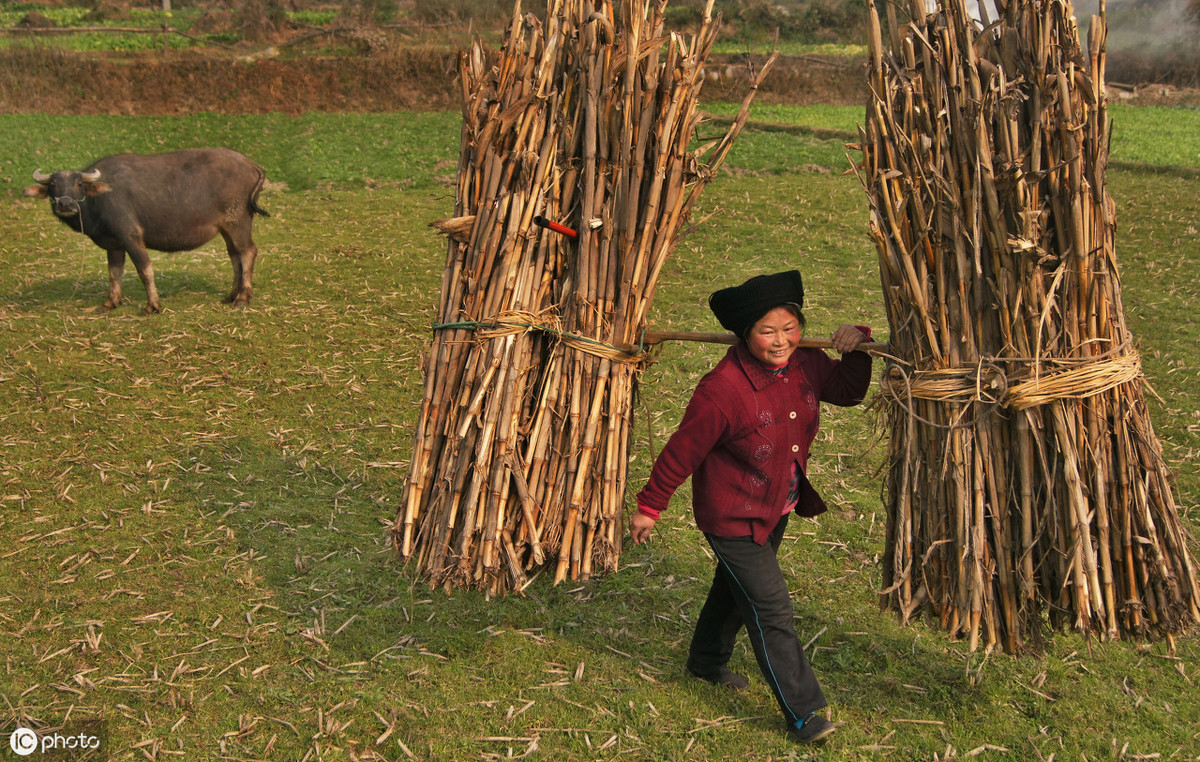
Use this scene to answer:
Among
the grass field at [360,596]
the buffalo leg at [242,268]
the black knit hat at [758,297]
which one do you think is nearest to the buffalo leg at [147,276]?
the grass field at [360,596]

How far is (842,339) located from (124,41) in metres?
32.0

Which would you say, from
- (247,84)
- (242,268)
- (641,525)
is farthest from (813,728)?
(247,84)

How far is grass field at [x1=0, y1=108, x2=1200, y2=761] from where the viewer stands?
3.26 meters

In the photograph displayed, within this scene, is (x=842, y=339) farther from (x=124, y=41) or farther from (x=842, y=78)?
(x=124, y=41)

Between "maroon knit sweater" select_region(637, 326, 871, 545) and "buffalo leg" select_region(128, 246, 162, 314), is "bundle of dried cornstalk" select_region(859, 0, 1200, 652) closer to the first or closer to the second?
"maroon knit sweater" select_region(637, 326, 871, 545)

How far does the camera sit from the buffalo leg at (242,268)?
28.6ft

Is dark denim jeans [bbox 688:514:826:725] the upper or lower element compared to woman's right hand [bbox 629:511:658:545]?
lower

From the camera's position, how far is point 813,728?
10.3ft

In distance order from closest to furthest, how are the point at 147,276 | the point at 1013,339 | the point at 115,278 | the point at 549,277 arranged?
the point at 1013,339 → the point at 549,277 → the point at 147,276 → the point at 115,278

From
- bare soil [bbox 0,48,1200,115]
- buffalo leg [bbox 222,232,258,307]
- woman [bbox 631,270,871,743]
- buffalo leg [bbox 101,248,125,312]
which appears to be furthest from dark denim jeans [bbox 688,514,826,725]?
bare soil [bbox 0,48,1200,115]

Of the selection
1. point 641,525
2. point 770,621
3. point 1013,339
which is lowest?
point 770,621

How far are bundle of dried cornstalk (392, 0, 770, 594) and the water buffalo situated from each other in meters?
5.44

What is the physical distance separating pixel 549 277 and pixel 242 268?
561 cm

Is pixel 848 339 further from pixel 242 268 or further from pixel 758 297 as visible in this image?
pixel 242 268
